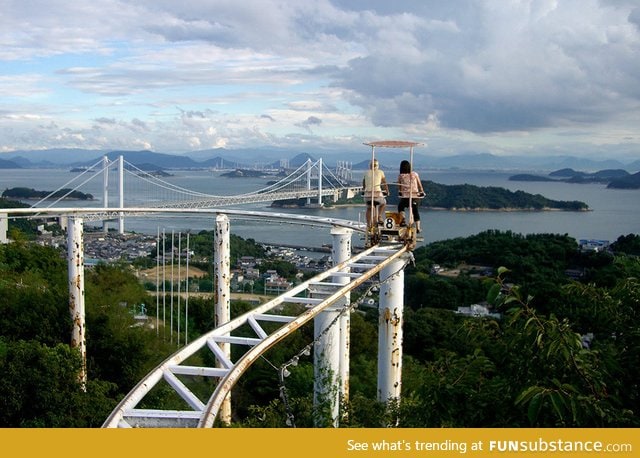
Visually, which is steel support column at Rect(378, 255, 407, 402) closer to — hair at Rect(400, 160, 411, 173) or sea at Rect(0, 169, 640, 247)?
hair at Rect(400, 160, 411, 173)

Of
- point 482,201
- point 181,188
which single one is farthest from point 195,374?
point 482,201

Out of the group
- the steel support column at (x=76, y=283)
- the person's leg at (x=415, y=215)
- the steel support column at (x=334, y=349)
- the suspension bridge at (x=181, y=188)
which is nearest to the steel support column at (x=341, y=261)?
the steel support column at (x=334, y=349)

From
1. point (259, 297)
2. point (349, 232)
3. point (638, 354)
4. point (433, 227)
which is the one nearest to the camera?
point (638, 354)

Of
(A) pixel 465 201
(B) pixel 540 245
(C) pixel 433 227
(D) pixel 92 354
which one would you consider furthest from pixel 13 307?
(A) pixel 465 201

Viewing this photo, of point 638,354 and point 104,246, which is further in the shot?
point 104,246

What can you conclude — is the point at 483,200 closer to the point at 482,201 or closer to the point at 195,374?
the point at 482,201

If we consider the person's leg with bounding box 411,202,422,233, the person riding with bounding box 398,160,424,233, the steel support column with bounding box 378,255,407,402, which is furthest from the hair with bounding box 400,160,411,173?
the steel support column with bounding box 378,255,407,402

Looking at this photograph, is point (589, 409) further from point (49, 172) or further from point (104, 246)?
point (49, 172)
